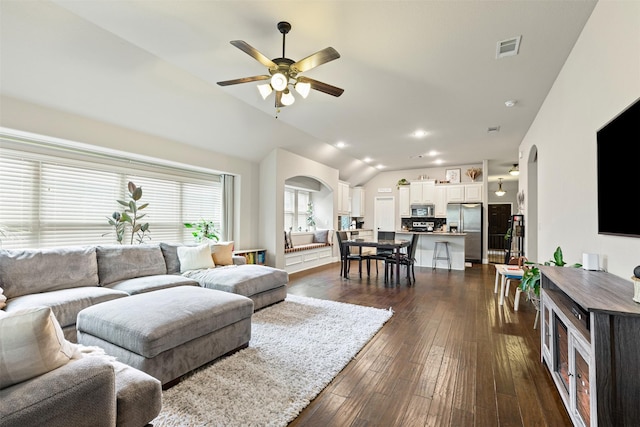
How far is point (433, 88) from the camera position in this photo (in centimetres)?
371

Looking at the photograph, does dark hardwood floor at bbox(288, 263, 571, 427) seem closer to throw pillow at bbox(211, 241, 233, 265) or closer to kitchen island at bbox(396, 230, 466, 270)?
throw pillow at bbox(211, 241, 233, 265)

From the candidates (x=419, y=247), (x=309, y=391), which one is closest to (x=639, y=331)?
(x=309, y=391)

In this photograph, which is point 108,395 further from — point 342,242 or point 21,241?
point 342,242

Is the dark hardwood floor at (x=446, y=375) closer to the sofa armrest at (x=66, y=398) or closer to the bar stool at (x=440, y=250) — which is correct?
the sofa armrest at (x=66, y=398)

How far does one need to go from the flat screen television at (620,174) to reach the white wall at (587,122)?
0.05m

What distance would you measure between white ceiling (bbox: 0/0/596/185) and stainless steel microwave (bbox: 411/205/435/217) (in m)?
4.22

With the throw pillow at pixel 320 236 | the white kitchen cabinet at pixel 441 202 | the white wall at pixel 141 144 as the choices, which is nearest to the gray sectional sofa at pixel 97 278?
the white wall at pixel 141 144

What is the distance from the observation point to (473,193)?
27.2ft

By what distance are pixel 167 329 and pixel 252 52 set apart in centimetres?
221

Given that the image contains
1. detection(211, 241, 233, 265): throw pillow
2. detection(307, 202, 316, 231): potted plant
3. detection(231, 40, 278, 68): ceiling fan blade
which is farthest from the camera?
detection(307, 202, 316, 231): potted plant

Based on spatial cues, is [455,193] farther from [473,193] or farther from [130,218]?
[130,218]

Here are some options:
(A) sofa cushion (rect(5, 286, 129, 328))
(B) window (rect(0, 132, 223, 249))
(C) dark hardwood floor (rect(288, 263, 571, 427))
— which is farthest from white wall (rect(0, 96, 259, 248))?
(C) dark hardwood floor (rect(288, 263, 571, 427))

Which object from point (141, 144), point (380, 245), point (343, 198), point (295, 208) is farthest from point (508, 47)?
point (343, 198)

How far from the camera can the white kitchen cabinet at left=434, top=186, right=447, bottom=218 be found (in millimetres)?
8719
